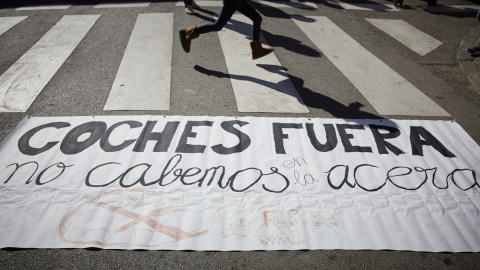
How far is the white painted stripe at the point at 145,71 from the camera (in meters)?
4.28

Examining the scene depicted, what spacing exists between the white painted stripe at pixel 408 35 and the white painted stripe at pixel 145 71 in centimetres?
465

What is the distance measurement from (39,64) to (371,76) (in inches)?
209

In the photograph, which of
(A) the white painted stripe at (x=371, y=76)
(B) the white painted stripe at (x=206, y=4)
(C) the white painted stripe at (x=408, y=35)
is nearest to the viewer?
(A) the white painted stripe at (x=371, y=76)

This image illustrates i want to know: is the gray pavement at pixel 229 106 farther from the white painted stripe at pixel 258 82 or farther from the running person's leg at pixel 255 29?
the running person's leg at pixel 255 29

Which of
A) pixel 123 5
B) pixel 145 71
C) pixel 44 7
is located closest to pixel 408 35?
pixel 145 71

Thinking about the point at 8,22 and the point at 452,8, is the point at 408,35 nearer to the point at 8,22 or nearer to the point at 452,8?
the point at 452,8

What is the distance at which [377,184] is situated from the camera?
3.16 m

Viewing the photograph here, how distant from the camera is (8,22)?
6.99 metres

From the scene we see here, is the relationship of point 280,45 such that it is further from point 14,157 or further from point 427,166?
point 14,157

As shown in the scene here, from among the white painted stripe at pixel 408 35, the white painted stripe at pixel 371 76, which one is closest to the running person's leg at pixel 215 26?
the white painted stripe at pixel 371 76

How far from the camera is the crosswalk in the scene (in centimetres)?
434

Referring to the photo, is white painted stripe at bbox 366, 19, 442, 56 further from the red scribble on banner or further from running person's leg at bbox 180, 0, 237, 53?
the red scribble on banner

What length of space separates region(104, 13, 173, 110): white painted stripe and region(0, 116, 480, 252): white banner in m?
0.39

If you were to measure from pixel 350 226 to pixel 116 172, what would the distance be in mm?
2239
